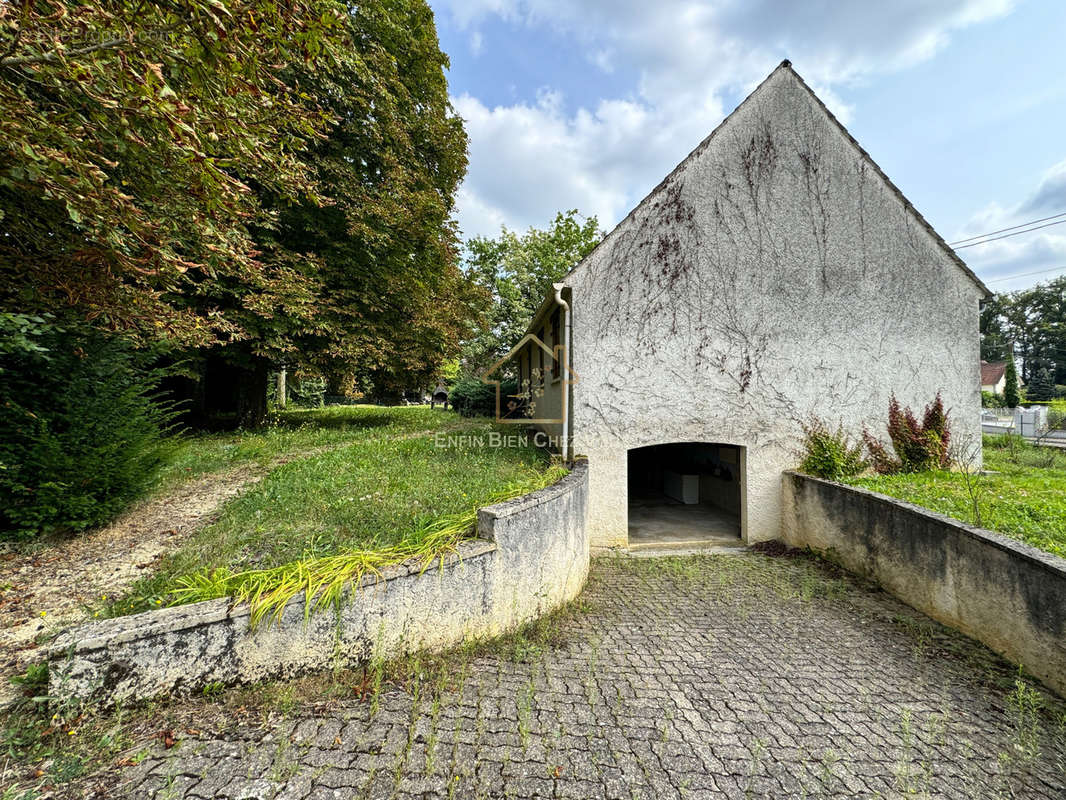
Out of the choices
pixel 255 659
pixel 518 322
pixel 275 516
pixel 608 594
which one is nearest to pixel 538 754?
pixel 255 659

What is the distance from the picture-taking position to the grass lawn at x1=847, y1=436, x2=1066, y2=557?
3.85 meters

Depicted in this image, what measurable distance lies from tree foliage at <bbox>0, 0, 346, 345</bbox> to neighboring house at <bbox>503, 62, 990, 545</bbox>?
4.18 m

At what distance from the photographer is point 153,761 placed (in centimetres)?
189

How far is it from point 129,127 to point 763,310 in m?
7.75

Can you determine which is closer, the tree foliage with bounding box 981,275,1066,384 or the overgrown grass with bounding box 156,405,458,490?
the overgrown grass with bounding box 156,405,458,490

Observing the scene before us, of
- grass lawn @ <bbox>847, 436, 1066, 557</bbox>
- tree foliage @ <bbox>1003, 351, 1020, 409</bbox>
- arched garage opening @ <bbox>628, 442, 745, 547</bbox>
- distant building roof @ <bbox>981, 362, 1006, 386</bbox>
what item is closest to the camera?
grass lawn @ <bbox>847, 436, 1066, 557</bbox>

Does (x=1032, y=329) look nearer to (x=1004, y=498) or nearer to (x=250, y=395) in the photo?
(x=1004, y=498)

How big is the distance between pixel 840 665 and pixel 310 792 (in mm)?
3975

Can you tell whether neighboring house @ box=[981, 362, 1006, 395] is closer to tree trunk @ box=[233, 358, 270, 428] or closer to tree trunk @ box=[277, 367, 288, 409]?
tree trunk @ box=[233, 358, 270, 428]

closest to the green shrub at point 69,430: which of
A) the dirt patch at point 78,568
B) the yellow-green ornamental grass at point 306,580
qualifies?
the dirt patch at point 78,568

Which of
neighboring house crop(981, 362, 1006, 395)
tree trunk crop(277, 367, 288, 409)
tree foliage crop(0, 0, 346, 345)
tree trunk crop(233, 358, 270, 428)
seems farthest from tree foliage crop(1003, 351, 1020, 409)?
tree trunk crop(277, 367, 288, 409)

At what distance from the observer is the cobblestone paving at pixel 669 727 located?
2.01 metres

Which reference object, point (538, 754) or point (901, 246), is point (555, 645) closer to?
point (538, 754)

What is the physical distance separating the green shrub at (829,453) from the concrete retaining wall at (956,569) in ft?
2.54
